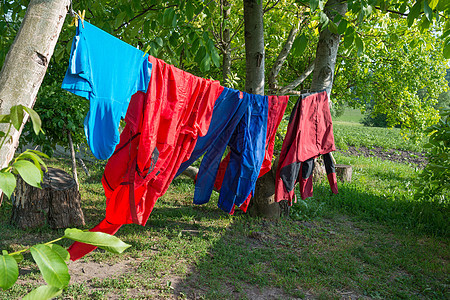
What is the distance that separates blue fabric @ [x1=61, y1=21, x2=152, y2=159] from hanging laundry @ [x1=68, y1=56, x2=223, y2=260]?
9.6 inches

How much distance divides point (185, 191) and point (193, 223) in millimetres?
1620

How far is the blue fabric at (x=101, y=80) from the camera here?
1748 mm

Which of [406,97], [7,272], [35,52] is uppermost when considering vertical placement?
[406,97]

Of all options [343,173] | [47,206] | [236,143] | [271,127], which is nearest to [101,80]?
[236,143]

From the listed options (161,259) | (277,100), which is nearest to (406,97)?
(277,100)

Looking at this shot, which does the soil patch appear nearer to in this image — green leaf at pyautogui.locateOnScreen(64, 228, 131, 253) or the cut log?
the cut log

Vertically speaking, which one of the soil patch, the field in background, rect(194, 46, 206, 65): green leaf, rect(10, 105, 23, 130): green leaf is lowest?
the field in background

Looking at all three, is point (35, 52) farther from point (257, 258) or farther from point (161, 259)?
point (257, 258)

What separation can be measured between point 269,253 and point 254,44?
242 centimetres

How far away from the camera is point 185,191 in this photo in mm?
6184

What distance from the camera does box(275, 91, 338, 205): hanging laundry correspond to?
3439mm

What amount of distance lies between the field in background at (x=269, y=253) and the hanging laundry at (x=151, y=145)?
2.75 feet

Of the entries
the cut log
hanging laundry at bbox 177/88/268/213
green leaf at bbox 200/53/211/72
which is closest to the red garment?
hanging laundry at bbox 177/88/268/213

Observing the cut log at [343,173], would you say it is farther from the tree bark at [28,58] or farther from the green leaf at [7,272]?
the green leaf at [7,272]
